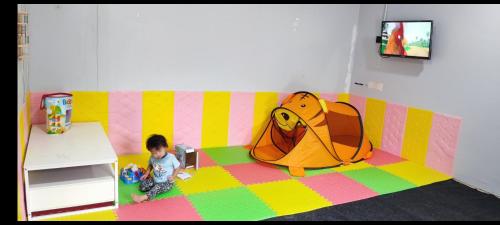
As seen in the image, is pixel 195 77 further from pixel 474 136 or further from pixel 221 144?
pixel 474 136

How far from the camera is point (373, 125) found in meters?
4.82

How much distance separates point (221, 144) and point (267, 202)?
4.82 feet

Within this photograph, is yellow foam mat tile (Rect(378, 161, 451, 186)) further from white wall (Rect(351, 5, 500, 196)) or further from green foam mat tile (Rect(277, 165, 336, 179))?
green foam mat tile (Rect(277, 165, 336, 179))

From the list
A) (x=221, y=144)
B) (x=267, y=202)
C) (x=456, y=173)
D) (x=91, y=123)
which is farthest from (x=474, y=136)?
(x=91, y=123)

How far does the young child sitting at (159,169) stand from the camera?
302 cm

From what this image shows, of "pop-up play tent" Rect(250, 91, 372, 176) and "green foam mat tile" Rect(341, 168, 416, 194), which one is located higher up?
"pop-up play tent" Rect(250, 91, 372, 176)

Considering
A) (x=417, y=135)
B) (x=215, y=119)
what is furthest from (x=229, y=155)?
(x=417, y=135)

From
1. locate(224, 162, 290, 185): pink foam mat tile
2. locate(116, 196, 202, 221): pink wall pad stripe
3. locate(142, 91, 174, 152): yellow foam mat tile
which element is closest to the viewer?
locate(116, 196, 202, 221): pink wall pad stripe

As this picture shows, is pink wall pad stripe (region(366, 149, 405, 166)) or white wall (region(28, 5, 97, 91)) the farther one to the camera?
pink wall pad stripe (region(366, 149, 405, 166))

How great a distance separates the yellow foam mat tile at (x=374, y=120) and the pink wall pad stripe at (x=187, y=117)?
2.20m

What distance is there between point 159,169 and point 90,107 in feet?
3.62

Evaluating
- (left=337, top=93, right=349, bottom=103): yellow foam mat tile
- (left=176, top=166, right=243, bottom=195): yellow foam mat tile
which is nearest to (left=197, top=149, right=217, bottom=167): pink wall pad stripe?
(left=176, top=166, right=243, bottom=195): yellow foam mat tile

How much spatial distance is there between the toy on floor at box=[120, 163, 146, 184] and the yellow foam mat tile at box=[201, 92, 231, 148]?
107cm

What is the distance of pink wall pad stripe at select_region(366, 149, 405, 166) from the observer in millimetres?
4242
